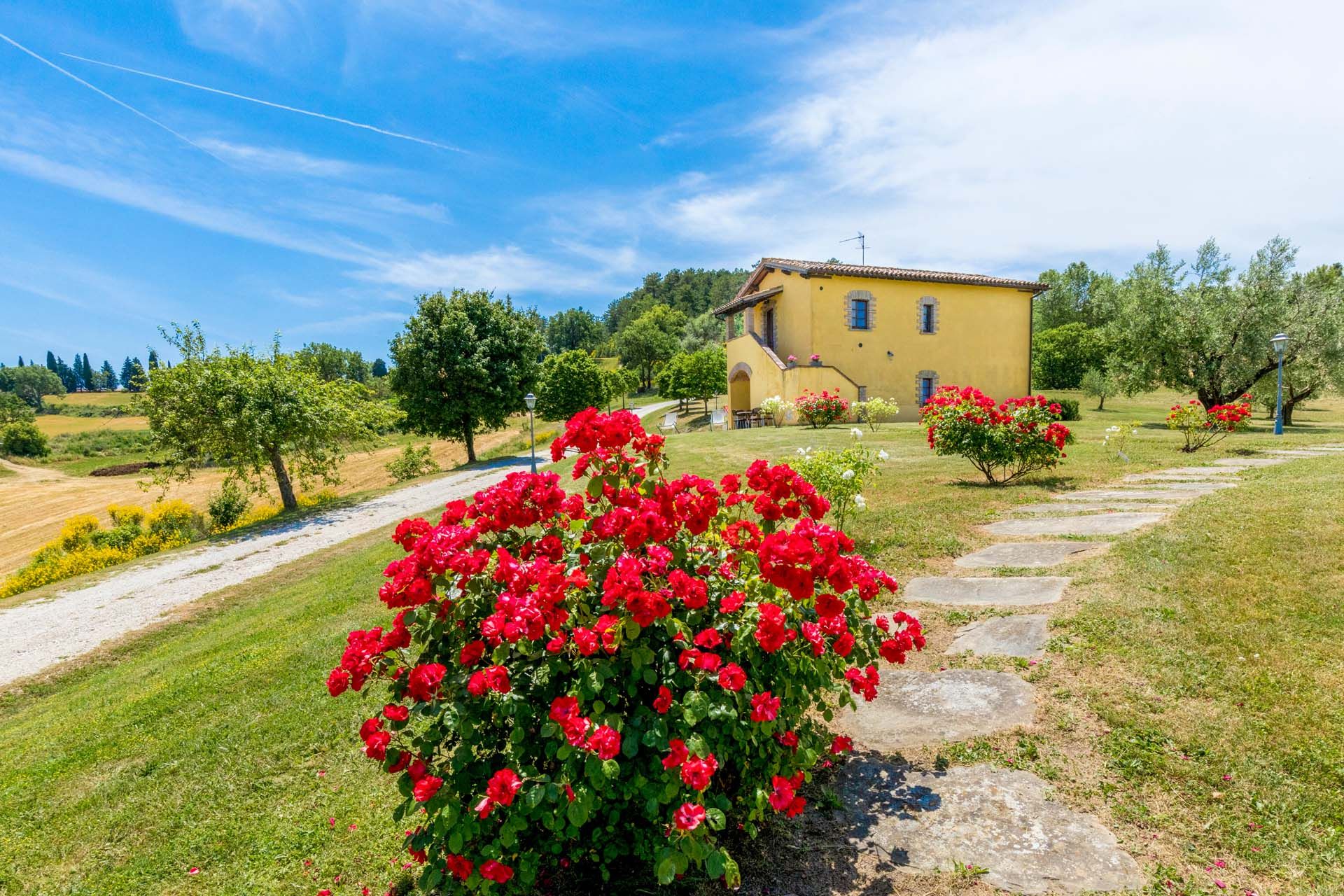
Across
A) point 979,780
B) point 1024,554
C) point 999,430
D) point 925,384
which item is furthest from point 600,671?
point 925,384

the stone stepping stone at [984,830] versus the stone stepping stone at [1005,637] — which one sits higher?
the stone stepping stone at [1005,637]

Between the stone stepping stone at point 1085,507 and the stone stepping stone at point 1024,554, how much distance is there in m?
1.51

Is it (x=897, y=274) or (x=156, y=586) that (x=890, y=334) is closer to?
(x=897, y=274)

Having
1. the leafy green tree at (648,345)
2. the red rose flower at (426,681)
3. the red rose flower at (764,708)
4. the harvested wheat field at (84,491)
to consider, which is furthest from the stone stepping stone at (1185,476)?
the leafy green tree at (648,345)

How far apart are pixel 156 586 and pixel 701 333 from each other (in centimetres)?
5516

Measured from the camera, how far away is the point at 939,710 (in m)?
3.66

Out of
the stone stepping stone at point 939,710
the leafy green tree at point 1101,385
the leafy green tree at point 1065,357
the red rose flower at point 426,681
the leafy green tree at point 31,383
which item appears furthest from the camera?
the leafy green tree at point 31,383

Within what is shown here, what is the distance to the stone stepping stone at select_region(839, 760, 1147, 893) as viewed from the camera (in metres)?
2.39

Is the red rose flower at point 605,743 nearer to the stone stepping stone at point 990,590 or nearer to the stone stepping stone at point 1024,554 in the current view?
the stone stepping stone at point 990,590

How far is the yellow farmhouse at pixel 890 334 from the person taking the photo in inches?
929

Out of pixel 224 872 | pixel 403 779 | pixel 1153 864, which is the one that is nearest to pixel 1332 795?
pixel 1153 864

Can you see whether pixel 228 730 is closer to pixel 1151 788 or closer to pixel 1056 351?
pixel 1151 788

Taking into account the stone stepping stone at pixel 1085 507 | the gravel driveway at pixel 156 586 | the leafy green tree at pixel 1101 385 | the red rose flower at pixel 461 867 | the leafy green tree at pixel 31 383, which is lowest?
the gravel driveway at pixel 156 586

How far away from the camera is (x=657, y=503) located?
249cm
